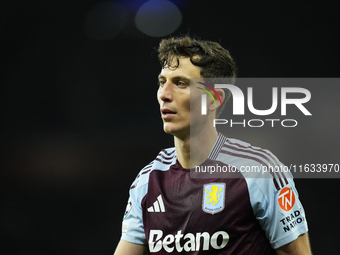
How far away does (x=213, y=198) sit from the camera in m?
1.61

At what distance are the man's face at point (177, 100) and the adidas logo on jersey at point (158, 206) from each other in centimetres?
31

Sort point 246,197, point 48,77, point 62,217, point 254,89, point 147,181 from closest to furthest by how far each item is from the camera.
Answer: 1. point 246,197
2. point 147,181
3. point 254,89
4. point 62,217
5. point 48,77

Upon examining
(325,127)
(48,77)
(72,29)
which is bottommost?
(325,127)

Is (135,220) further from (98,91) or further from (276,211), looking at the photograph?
(98,91)

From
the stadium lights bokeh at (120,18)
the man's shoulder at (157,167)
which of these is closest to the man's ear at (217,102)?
the man's shoulder at (157,167)

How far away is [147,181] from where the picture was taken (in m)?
1.80

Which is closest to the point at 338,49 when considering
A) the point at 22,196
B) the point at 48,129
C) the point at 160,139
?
the point at 160,139

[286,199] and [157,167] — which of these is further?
[157,167]

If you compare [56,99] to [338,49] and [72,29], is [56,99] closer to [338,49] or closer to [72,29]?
[72,29]

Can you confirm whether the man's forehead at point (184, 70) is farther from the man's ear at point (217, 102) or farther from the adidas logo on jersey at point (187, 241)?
the adidas logo on jersey at point (187, 241)

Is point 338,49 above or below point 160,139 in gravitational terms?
above

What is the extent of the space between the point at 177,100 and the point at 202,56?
0.24m

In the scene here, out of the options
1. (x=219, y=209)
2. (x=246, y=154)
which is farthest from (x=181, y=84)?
(x=219, y=209)

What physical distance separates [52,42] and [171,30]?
3.93 feet
